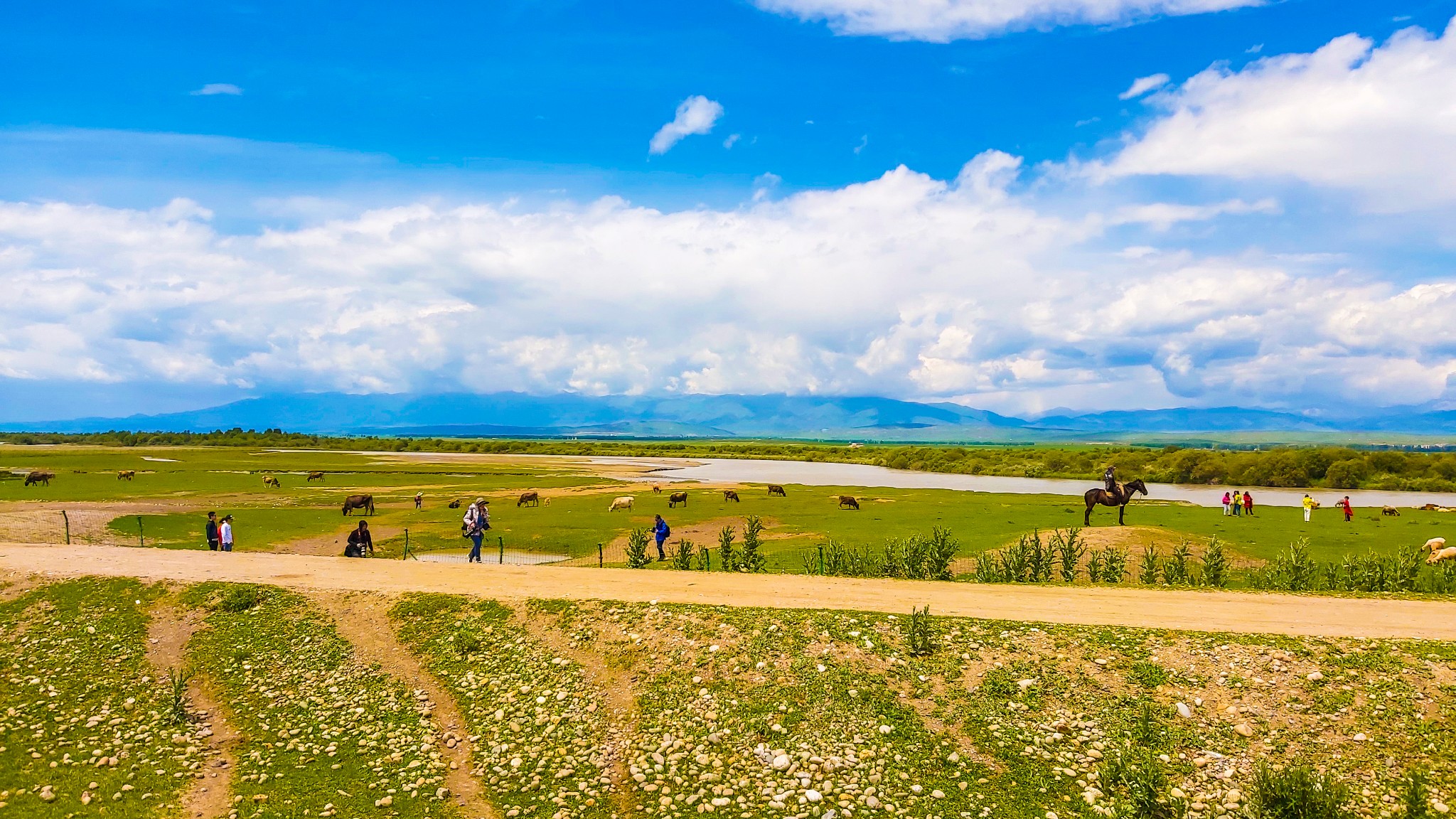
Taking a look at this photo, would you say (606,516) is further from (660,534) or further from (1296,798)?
(1296,798)

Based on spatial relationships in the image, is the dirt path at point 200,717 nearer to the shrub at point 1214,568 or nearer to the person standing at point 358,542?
the person standing at point 358,542

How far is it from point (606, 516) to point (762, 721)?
1699 inches

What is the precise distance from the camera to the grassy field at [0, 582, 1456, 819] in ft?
43.2

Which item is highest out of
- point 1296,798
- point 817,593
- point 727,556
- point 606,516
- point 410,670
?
point 817,593

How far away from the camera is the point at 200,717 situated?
54.1ft

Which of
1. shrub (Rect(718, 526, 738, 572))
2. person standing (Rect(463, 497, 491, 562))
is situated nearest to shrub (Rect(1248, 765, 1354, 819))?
shrub (Rect(718, 526, 738, 572))

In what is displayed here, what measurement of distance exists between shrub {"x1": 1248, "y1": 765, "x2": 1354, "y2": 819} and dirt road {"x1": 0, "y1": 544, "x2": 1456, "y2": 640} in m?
6.07

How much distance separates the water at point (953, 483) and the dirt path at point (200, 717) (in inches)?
2826

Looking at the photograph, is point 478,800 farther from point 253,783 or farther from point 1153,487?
point 1153,487

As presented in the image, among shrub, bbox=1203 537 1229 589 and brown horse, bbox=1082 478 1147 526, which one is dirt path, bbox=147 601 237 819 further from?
brown horse, bbox=1082 478 1147 526

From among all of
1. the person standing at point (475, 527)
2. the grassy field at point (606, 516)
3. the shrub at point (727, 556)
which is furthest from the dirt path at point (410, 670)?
the grassy field at point (606, 516)

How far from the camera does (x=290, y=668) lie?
60.5 ft

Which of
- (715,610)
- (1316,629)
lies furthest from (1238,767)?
(715,610)

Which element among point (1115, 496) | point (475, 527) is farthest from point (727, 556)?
point (1115, 496)
